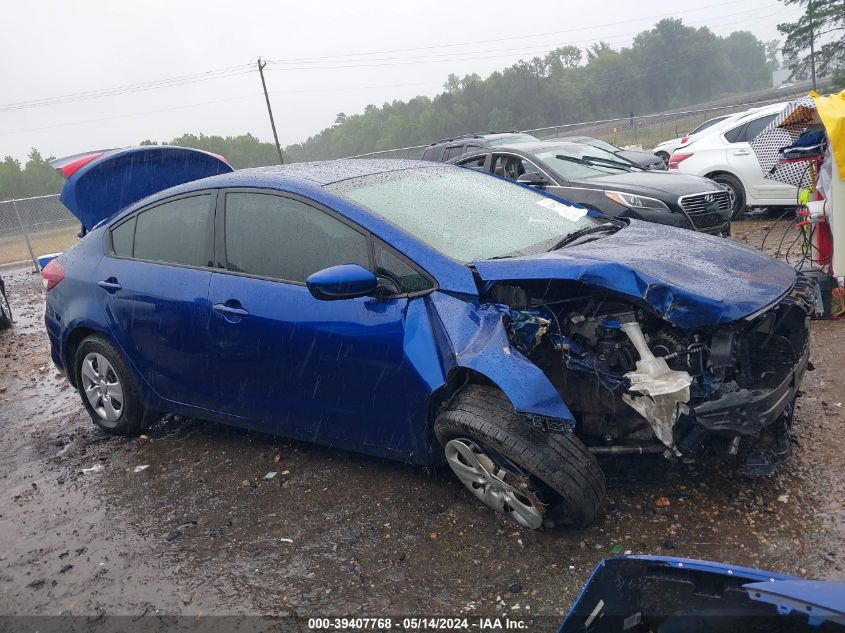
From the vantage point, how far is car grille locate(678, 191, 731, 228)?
8617 millimetres

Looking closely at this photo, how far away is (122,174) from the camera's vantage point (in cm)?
582

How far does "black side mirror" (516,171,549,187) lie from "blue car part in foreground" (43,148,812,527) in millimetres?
4366

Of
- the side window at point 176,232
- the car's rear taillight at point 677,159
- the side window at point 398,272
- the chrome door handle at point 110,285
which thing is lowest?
the car's rear taillight at point 677,159

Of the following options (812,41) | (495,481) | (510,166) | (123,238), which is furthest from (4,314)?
(812,41)

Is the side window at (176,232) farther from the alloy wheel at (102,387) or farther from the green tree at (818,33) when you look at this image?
the green tree at (818,33)

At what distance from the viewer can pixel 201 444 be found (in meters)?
4.94

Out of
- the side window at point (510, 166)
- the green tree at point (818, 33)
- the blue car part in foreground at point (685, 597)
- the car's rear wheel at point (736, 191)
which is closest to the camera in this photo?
the blue car part in foreground at point (685, 597)

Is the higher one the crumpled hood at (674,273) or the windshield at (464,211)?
the windshield at (464,211)

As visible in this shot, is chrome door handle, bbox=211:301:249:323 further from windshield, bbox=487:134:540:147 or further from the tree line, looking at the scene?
the tree line

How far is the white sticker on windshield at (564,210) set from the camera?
437 centimetres

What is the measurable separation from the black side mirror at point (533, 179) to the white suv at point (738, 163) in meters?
3.15

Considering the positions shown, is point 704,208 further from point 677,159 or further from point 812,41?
point 812,41

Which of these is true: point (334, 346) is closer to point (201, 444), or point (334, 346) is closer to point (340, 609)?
point (340, 609)

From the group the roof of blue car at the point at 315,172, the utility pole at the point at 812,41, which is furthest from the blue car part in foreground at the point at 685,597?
the utility pole at the point at 812,41
